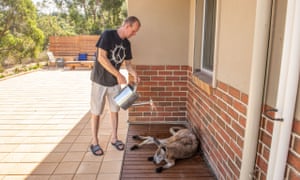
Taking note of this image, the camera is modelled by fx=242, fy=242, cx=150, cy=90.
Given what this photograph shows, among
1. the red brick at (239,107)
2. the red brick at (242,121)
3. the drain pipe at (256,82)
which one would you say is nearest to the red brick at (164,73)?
the red brick at (239,107)

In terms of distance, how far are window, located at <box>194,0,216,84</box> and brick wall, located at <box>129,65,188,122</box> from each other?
1.35ft

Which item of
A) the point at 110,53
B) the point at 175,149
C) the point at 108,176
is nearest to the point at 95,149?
the point at 108,176

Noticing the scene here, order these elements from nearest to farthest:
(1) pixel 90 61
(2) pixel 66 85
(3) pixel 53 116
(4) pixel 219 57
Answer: (4) pixel 219 57
(3) pixel 53 116
(2) pixel 66 85
(1) pixel 90 61

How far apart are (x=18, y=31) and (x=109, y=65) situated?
862cm

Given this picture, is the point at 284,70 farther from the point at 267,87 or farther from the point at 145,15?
the point at 145,15

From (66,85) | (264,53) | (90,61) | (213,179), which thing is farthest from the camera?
(90,61)

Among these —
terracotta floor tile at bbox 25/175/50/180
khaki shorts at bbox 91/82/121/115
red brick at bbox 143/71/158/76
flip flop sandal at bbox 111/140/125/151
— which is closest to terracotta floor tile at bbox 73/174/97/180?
terracotta floor tile at bbox 25/175/50/180

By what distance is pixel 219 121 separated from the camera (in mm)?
2082

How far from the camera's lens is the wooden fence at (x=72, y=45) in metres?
11.4

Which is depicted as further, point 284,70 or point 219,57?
point 219,57

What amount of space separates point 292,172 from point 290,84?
406 millimetres

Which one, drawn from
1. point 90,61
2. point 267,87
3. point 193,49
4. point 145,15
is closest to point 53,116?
point 145,15

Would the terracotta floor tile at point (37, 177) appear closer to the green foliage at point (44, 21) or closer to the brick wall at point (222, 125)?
the brick wall at point (222, 125)

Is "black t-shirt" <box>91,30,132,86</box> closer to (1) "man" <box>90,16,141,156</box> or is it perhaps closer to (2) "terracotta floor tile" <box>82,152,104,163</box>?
(1) "man" <box>90,16,141,156</box>
